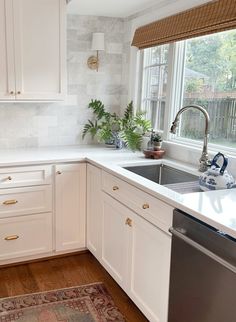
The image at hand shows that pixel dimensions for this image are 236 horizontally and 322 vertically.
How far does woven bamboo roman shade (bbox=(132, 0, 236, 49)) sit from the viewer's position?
2002mm

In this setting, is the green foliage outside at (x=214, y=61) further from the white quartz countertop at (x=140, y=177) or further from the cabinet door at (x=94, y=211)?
the cabinet door at (x=94, y=211)

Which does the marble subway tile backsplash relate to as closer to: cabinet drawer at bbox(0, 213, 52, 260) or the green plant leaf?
the green plant leaf

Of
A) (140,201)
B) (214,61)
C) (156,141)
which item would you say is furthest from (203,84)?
(140,201)

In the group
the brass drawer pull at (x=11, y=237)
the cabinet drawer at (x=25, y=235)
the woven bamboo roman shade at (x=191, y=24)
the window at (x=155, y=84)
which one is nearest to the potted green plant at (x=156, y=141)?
the window at (x=155, y=84)

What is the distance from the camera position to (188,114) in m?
2.66

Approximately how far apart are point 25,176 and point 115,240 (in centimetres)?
83

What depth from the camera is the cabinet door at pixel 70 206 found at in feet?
8.86

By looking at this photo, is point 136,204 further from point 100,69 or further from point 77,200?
point 100,69

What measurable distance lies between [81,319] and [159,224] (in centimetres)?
84

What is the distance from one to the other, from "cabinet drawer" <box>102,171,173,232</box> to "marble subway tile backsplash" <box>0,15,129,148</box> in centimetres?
96

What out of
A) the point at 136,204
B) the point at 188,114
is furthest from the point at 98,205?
the point at 188,114

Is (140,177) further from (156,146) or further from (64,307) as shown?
(64,307)

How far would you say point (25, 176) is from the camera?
257cm

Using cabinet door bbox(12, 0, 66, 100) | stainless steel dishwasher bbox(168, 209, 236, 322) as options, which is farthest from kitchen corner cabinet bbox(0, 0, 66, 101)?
stainless steel dishwasher bbox(168, 209, 236, 322)
